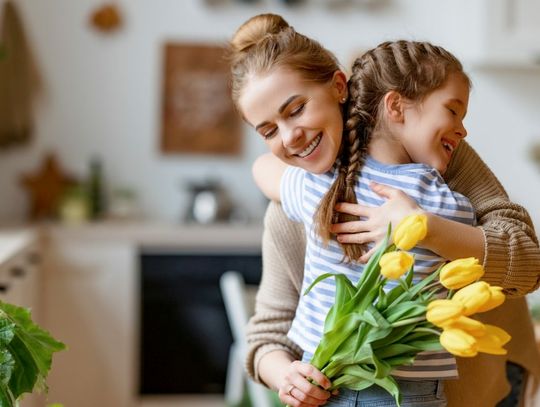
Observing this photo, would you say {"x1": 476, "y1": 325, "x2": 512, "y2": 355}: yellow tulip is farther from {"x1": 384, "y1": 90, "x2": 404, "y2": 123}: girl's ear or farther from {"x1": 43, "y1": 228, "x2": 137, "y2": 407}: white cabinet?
{"x1": 43, "y1": 228, "x2": 137, "y2": 407}: white cabinet

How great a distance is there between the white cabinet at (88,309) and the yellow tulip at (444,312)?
326 cm

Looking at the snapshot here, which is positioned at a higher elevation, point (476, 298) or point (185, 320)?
point (476, 298)

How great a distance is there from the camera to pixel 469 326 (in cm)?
92

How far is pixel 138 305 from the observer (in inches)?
165

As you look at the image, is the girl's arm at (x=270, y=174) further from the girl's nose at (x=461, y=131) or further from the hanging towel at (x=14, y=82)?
the hanging towel at (x=14, y=82)

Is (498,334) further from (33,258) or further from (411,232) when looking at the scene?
(33,258)

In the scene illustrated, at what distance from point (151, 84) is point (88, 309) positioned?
3.58ft

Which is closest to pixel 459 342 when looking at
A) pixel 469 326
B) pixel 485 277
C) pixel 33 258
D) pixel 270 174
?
pixel 469 326

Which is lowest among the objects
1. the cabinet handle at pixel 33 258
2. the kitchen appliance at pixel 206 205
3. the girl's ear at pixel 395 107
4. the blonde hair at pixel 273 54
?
the cabinet handle at pixel 33 258

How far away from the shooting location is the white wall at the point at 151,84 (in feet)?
14.7

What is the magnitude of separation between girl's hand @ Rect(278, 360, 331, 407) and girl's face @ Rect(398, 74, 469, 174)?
0.28m

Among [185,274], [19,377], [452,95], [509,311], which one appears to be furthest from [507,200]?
[185,274]

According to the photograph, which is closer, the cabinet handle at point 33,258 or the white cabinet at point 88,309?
the cabinet handle at point 33,258

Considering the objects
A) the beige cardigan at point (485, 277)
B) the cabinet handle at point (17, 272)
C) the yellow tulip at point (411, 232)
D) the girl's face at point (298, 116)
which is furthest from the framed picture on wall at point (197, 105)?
the yellow tulip at point (411, 232)
